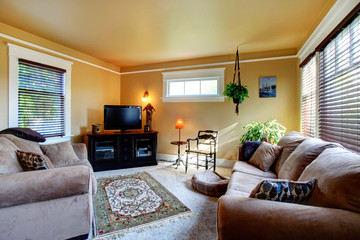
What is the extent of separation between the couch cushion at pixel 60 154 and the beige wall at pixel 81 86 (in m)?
0.85

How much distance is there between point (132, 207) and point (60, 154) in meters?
1.39

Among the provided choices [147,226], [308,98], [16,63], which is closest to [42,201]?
[147,226]

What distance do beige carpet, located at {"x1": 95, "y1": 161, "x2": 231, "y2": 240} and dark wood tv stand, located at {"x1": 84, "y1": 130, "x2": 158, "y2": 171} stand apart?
0.81 feet

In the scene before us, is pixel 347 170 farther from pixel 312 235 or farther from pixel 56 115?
pixel 56 115

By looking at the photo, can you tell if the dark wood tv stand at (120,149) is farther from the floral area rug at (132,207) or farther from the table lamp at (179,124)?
the floral area rug at (132,207)

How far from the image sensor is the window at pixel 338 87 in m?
1.64

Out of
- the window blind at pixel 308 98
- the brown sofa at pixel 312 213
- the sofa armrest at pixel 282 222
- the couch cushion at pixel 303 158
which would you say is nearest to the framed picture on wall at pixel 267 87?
the window blind at pixel 308 98

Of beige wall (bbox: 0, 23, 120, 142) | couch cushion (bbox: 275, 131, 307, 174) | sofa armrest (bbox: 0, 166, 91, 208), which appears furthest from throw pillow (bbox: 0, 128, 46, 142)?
couch cushion (bbox: 275, 131, 307, 174)

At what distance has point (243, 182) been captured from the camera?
78.0 inches

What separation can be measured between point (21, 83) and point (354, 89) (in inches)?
176

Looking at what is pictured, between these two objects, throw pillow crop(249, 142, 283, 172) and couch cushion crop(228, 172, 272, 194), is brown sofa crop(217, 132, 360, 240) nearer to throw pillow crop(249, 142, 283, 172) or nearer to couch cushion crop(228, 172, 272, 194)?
couch cushion crop(228, 172, 272, 194)

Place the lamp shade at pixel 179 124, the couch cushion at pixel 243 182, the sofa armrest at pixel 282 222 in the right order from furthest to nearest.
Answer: the lamp shade at pixel 179 124 < the couch cushion at pixel 243 182 < the sofa armrest at pixel 282 222

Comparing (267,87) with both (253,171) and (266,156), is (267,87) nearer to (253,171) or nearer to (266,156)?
(266,156)

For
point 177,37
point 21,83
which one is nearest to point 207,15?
point 177,37
